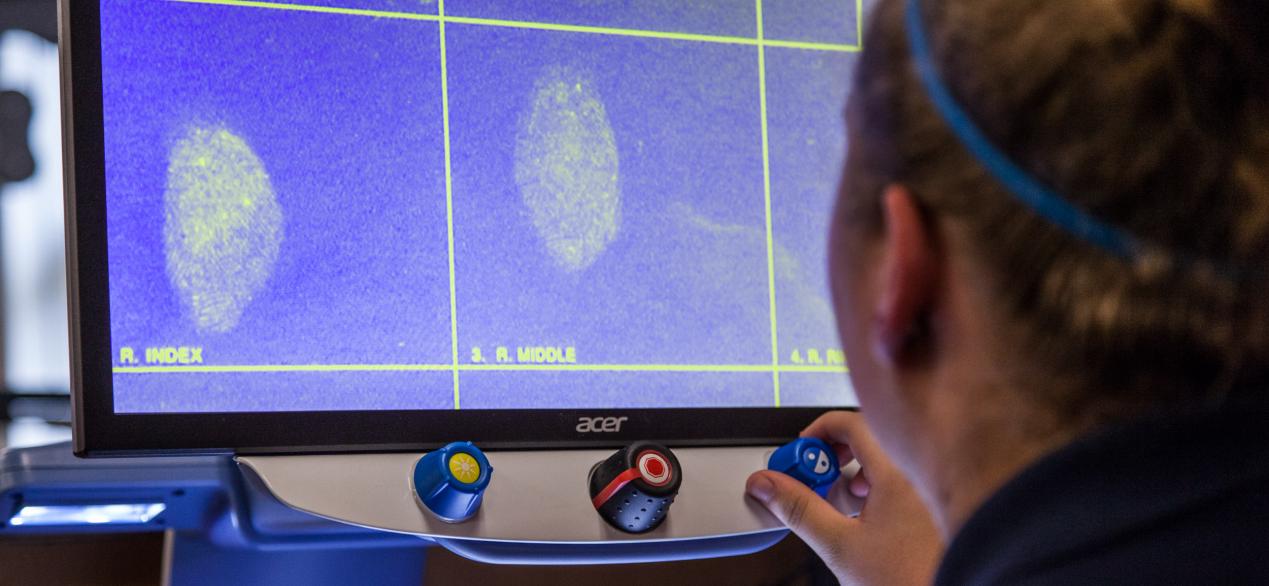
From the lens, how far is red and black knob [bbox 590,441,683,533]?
0.81 m

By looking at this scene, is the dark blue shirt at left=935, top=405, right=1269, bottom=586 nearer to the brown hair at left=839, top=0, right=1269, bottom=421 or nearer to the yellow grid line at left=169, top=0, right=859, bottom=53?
the brown hair at left=839, top=0, right=1269, bottom=421

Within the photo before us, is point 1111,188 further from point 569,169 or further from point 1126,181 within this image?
point 569,169

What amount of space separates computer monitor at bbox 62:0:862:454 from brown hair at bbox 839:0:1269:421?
1.39 ft

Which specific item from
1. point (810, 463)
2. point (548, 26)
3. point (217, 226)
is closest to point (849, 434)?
point (810, 463)

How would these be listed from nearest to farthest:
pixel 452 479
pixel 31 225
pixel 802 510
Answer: pixel 452 479, pixel 802 510, pixel 31 225

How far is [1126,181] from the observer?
0.46 m

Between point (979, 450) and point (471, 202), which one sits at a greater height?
point (471, 202)

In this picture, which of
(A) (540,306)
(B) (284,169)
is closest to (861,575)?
(A) (540,306)

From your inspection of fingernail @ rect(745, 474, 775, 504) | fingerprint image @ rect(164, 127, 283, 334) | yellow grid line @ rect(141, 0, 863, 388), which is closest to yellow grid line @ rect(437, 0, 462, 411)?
yellow grid line @ rect(141, 0, 863, 388)

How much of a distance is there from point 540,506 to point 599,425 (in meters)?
0.08

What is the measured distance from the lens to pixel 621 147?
35.4 inches

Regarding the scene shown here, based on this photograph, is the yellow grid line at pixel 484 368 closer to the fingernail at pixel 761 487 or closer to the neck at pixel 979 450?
the fingernail at pixel 761 487

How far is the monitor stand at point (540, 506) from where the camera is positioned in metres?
0.78

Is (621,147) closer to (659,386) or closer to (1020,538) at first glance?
(659,386)
